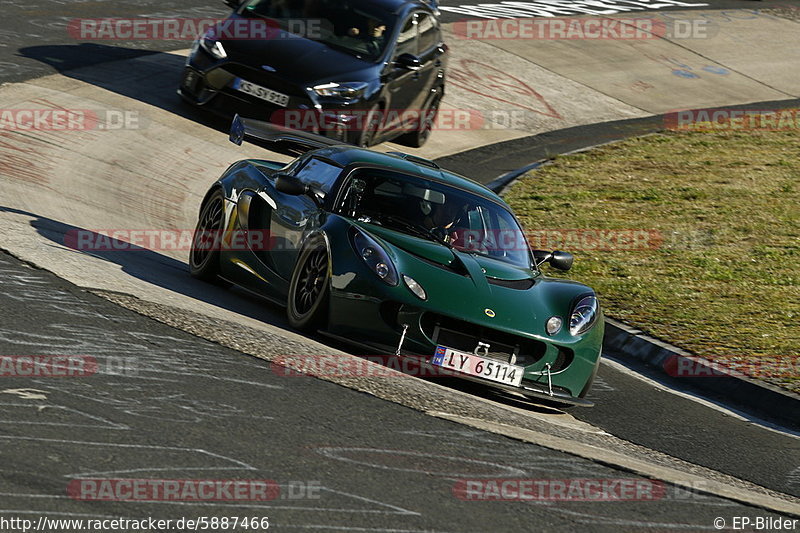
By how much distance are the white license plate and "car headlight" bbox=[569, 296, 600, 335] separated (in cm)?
71

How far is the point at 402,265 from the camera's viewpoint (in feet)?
26.2

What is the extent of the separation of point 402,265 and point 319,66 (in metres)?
7.11

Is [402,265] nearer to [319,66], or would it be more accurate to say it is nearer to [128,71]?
[319,66]

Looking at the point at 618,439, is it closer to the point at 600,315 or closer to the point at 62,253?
the point at 600,315

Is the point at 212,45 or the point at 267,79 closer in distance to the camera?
the point at 267,79

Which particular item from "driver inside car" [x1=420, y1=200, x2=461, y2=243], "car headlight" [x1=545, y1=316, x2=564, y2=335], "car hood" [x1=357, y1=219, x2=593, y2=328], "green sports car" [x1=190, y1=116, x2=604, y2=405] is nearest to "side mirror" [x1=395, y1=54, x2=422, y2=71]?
"green sports car" [x1=190, y1=116, x2=604, y2=405]

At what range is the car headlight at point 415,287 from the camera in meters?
7.82

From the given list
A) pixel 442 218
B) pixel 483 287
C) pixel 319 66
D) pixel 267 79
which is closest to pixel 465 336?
pixel 483 287

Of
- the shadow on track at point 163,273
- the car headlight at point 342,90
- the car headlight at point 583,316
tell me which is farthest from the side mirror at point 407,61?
the car headlight at point 583,316

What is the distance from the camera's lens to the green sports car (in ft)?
25.6

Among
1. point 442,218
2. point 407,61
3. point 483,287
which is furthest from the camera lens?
point 407,61

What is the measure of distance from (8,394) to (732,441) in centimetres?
458

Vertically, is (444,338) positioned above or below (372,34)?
below

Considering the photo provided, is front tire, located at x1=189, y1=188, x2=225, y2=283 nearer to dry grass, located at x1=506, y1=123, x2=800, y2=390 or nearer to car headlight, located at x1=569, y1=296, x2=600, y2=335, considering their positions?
car headlight, located at x1=569, y1=296, x2=600, y2=335
